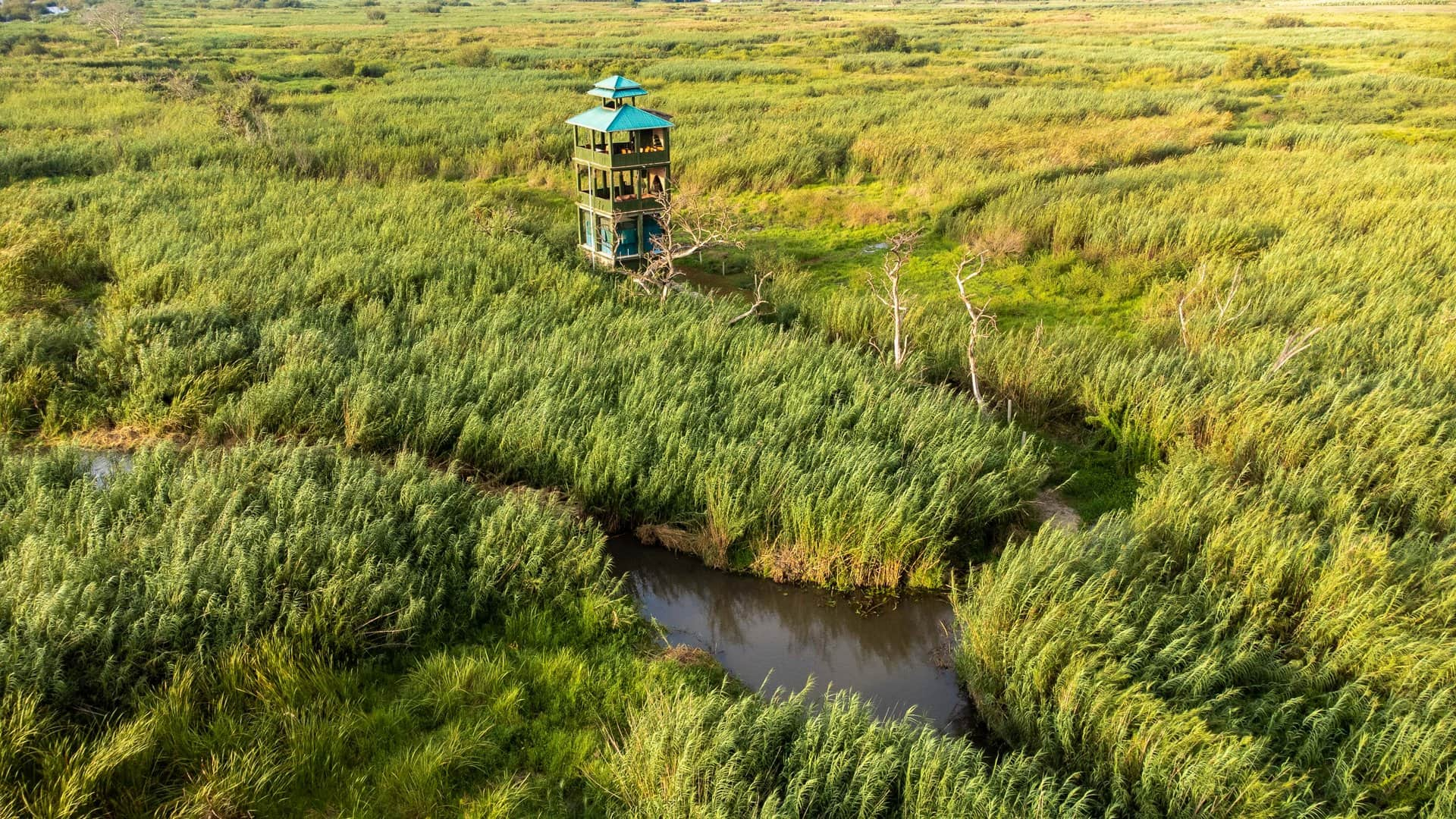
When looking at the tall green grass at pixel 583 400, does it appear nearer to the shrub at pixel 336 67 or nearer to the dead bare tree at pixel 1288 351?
the dead bare tree at pixel 1288 351

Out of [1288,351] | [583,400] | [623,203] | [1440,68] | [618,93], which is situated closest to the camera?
[583,400]

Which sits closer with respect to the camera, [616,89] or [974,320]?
[974,320]

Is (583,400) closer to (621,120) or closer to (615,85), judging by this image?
(621,120)

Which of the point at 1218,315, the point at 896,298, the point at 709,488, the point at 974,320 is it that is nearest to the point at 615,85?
the point at 896,298

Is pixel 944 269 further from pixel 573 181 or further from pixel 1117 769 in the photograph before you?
pixel 1117 769

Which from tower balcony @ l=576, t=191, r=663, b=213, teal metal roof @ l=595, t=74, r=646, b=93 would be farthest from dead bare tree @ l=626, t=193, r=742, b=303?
teal metal roof @ l=595, t=74, r=646, b=93

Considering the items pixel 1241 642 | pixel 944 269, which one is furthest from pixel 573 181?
pixel 1241 642
